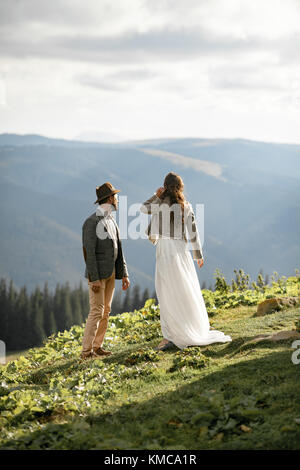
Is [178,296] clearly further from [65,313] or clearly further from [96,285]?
[65,313]

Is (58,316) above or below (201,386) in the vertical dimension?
below

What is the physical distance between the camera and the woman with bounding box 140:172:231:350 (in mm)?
9438

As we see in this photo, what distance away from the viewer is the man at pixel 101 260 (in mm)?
9633

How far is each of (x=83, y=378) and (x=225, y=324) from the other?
155 inches

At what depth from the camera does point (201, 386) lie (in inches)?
273

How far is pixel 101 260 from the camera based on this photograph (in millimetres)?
9773

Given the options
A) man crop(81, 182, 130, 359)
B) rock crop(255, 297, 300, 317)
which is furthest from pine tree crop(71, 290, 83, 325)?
man crop(81, 182, 130, 359)

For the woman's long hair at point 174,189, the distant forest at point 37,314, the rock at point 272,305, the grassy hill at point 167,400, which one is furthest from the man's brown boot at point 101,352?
the distant forest at point 37,314

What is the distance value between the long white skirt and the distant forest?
103 metres

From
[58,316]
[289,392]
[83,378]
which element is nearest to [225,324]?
[83,378]
